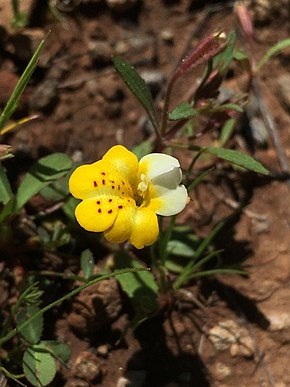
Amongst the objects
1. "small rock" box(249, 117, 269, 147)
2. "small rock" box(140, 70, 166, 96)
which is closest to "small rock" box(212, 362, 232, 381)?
"small rock" box(249, 117, 269, 147)

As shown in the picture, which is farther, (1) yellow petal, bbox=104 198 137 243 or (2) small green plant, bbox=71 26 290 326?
(2) small green plant, bbox=71 26 290 326

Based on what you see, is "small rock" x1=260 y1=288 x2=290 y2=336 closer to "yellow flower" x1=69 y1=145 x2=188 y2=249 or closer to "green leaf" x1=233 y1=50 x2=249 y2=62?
"yellow flower" x1=69 y1=145 x2=188 y2=249

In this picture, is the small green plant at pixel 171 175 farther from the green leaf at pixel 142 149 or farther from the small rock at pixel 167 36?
the small rock at pixel 167 36

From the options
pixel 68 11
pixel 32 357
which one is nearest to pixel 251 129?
pixel 68 11

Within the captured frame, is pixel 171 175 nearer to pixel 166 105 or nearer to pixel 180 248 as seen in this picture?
pixel 166 105

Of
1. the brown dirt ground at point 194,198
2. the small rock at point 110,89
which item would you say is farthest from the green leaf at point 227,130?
the small rock at point 110,89
